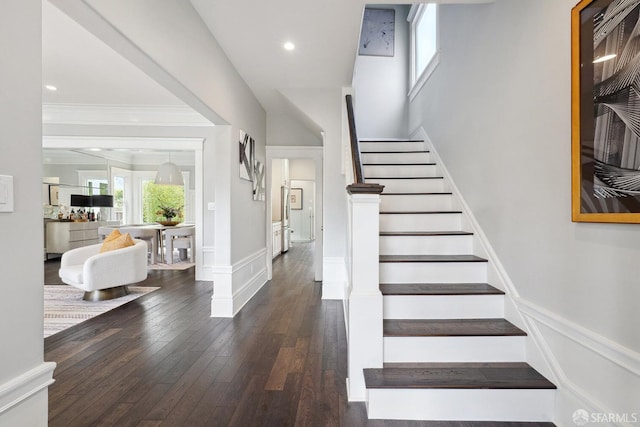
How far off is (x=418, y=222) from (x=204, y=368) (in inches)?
81.9

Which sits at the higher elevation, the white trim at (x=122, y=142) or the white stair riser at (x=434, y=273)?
the white trim at (x=122, y=142)

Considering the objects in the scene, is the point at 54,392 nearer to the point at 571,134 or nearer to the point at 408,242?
the point at 408,242

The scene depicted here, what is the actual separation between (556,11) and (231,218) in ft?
9.89

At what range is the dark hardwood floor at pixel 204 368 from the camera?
177 centimetres

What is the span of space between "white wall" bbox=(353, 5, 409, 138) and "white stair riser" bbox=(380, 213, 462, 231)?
251 cm

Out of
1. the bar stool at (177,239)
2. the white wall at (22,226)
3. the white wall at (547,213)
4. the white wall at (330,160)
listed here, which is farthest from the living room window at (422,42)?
the bar stool at (177,239)

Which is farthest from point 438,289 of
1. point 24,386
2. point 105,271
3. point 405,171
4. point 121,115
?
point 121,115

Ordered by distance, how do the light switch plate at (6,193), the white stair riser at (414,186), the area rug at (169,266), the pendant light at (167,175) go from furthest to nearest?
the pendant light at (167,175) < the area rug at (169,266) < the white stair riser at (414,186) < the light switch plate at (6,193)

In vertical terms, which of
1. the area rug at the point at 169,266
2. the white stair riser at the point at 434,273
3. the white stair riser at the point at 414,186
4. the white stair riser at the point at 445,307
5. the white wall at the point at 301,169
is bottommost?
the area rug at the point at 169,266

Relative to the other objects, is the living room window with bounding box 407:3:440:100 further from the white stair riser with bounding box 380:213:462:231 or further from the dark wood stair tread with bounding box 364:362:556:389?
the dark wood stair tread with bounding box 364:362:556:389

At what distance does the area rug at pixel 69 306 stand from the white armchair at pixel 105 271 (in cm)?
15

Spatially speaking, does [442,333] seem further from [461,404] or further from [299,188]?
[299,188]

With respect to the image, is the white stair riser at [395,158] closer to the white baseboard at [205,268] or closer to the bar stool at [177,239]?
the white baseboard at [205,268]

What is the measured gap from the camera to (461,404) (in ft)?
5.56
